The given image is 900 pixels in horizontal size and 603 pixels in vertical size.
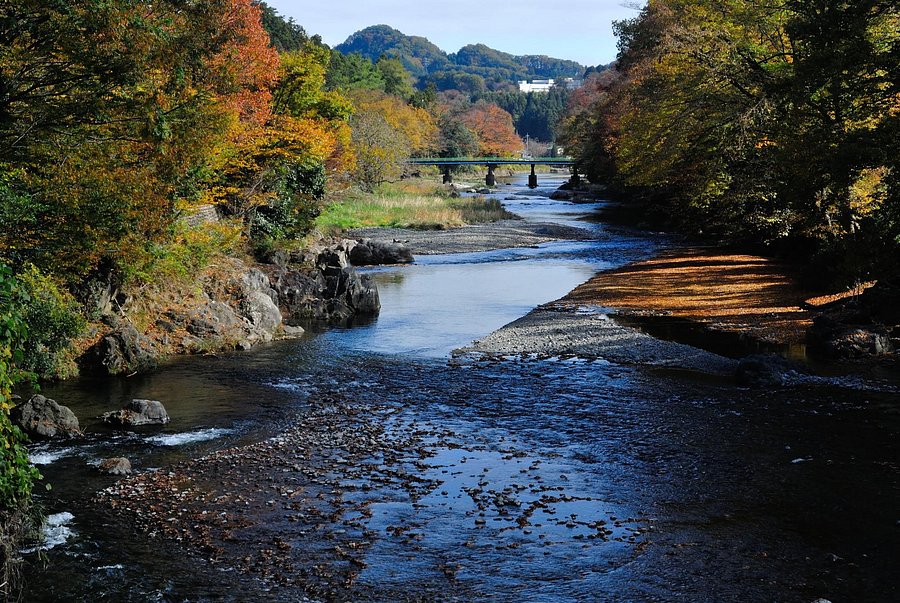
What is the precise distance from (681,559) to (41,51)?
15.9 m

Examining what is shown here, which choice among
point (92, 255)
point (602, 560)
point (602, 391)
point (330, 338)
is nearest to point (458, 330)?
point (330, 338)

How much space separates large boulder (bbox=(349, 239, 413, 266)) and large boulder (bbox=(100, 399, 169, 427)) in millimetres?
27582

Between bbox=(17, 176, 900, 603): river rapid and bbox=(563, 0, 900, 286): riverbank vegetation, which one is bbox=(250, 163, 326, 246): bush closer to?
bbox=(17, 176, 900, 603): river rapid

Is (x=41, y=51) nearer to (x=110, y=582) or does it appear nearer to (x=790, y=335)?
(x=110, y=582)

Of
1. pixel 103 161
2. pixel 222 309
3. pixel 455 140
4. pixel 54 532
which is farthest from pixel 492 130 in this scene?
pixel 54 532

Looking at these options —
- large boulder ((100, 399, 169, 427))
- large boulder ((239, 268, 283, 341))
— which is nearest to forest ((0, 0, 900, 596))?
large boulder ((239, 268, 283, 341))

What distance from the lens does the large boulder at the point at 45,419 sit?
15.9 m

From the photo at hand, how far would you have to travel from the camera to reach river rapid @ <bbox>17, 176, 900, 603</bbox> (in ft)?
34.2

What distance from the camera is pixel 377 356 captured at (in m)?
23.7

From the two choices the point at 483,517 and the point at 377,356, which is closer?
the point at 483,517

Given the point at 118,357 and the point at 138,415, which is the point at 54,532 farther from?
the point at 118,357

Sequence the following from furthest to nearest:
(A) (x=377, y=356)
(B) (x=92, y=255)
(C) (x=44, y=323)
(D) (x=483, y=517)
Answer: (A) (x=377, y=356) < (B) (x=92, y=255) < (C) (x=44, y=323) < (D) (x=483, y=517)

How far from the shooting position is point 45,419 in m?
16.2

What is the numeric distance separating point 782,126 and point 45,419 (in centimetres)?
→ 2141
